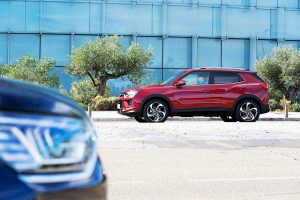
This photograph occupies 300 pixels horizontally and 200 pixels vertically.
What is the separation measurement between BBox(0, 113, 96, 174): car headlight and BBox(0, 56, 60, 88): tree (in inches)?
1246

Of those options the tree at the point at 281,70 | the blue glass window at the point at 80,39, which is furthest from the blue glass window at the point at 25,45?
the tree at the point at 281,70

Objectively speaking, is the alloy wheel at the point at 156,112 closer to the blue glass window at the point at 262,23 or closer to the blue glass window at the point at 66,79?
the blue glass window at the point at 66,79

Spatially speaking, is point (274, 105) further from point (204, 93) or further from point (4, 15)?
point (4, 15)

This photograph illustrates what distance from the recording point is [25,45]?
42188mm

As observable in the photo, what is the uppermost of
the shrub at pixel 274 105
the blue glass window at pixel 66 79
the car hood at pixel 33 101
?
the blue glass window at pixel 66 79

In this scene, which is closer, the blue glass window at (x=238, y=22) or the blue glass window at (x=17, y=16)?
the blue glass window at (x=17, y=16)

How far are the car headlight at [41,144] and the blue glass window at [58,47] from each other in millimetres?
41252

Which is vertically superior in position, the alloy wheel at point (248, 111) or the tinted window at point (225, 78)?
the tinted window at point (225, 78)

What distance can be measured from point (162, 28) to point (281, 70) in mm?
11092

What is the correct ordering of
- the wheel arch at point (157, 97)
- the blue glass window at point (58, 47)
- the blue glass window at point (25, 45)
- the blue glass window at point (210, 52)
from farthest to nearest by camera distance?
1. the blue glass window at point (210, 52)
2. the blue glass window at point (58, 47)
3. the blue glass window at point (25, 45)
4. the wheel arch at point (157, 97)

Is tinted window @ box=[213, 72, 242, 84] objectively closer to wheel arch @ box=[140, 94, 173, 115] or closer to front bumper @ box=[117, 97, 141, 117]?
wheel arch @ box=[140, 94, 173, 115]

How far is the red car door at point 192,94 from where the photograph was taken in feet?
54.4

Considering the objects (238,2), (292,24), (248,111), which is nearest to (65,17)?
(238,2)

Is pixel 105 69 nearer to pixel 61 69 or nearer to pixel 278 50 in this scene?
pixel 61 69
